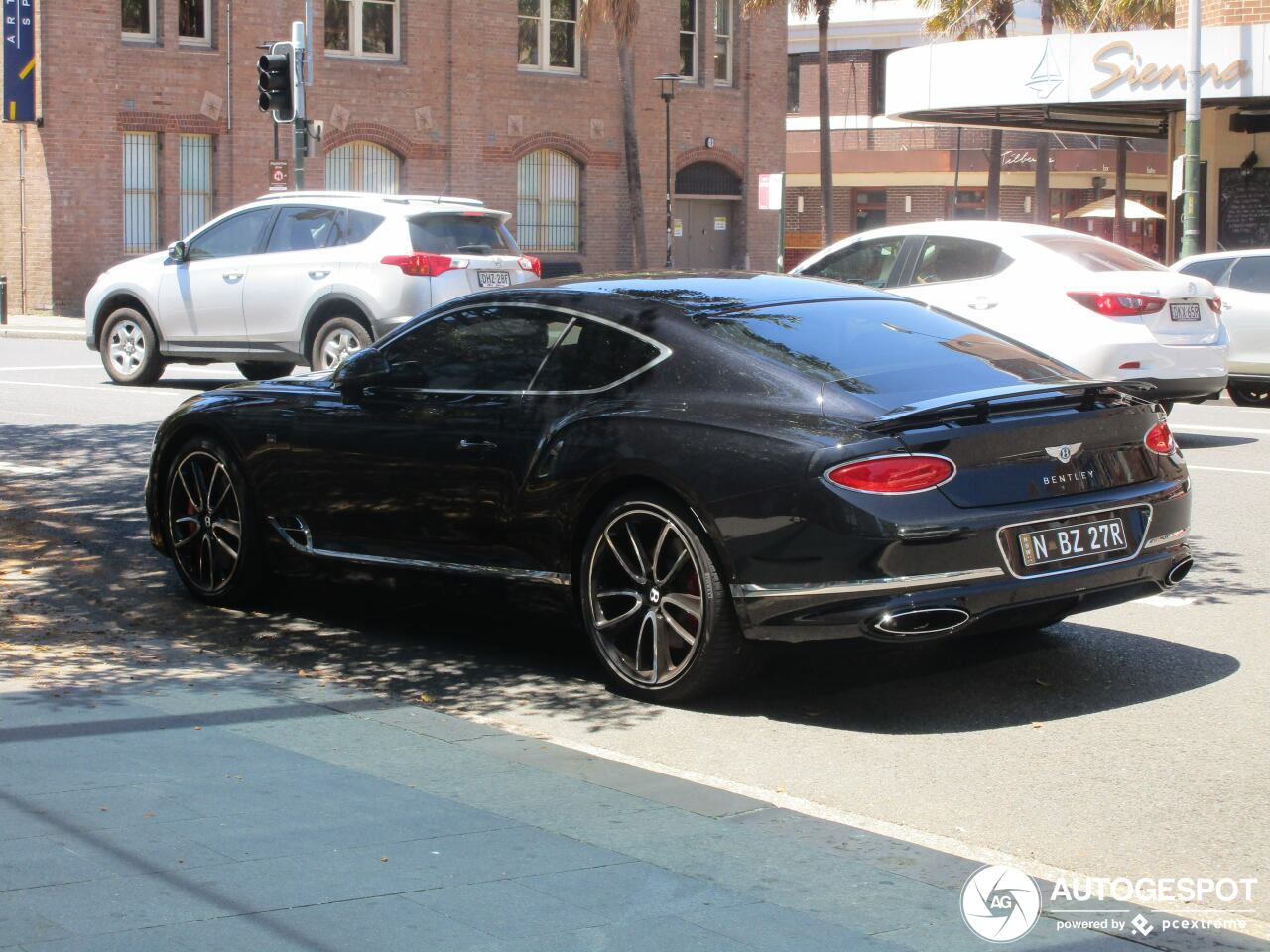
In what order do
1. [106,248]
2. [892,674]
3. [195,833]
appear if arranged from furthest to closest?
1. [106,248]
2. [892,674]
3. [195,833]

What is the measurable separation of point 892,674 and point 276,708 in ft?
7.69

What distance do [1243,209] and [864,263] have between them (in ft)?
54.1

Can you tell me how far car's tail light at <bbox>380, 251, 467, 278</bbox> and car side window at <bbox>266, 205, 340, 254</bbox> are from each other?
0.95 m

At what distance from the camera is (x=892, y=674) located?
23.0ft

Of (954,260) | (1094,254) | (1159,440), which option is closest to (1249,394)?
(1094,254)

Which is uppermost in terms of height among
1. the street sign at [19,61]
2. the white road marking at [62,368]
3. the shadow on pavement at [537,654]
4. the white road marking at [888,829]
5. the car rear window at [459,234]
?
the street sign at [19,61]

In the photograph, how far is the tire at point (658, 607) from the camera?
6297 millimetres

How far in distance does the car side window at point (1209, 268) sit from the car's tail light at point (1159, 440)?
12090 millimetres

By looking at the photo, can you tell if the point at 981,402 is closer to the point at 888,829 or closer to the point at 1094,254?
the point at 888,829

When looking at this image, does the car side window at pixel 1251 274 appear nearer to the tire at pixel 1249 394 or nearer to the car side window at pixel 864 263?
the tire at pixel 1249 394

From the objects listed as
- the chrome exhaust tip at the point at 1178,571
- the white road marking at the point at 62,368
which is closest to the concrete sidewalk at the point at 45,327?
the white road marking at the point at 62,368

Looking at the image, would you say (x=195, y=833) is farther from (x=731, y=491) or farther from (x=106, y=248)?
(x=106, y=248)

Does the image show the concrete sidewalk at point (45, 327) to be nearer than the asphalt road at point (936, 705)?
No

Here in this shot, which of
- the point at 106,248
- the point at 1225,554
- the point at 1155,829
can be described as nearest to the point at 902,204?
the point at 106,248
